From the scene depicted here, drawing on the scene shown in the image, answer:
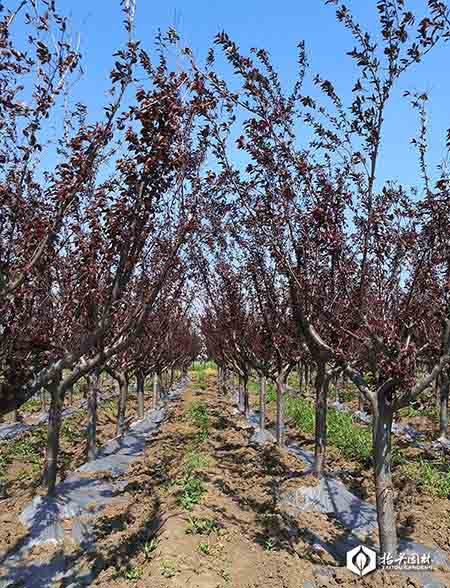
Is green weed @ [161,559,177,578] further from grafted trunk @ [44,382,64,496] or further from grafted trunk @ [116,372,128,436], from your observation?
grafted trunk @ [116,372,128,436]

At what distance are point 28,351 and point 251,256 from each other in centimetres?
536

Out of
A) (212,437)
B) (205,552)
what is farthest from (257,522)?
(212,437)

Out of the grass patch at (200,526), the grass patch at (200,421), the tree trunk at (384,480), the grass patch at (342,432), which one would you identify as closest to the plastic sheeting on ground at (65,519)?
the grass patch at (200,526)

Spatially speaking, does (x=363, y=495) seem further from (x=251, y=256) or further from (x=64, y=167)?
(x=64, y=167)

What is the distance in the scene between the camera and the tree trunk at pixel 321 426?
9.02 metres

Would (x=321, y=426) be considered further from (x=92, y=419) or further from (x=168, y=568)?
(x=92, y=419)

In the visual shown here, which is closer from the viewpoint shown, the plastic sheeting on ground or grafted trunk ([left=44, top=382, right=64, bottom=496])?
the plastic sheeting on ground

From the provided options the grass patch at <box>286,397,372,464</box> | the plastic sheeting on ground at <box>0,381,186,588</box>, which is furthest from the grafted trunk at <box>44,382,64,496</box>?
the grass patch at <box>286,397,372,464</box>

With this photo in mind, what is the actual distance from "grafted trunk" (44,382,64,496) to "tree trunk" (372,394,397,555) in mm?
5212

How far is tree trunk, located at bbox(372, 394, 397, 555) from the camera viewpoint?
588cm

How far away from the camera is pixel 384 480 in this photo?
5957 mm

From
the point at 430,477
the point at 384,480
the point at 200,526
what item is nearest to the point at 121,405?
the point at 430,477

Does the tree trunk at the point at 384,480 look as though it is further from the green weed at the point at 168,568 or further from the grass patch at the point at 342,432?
the grass patch at the point at 342,432

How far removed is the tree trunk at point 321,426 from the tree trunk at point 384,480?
290 centimetres
